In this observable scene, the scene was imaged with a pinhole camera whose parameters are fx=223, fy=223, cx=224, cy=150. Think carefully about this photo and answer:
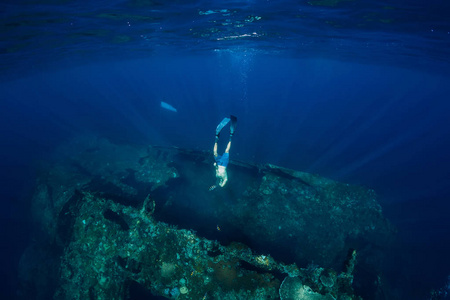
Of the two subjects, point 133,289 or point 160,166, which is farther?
point 160,166

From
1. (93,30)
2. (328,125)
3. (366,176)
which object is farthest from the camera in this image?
(328,125)

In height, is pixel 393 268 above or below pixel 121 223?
below

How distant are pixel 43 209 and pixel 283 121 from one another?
80.3 feet

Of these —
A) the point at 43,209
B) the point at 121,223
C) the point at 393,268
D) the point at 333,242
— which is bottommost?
the point at 393,268

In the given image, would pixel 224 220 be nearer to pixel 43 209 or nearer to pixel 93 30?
pixel 43 209

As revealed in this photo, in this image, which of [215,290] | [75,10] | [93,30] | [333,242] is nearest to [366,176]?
[333,242]

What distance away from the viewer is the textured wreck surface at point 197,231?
4719 millimetres

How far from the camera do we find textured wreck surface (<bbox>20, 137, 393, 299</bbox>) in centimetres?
472

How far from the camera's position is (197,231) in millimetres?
5285

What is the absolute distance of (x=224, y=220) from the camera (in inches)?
231

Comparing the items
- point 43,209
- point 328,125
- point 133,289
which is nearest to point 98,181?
point 43,209

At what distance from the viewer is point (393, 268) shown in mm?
9211

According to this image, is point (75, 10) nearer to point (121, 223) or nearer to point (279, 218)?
point (121, 223)

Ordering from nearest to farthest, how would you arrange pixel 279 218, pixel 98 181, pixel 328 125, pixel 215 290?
1. pixel 215 290
2. pixel 279 218
3. pixel 98 181
4. pixel 328 125
